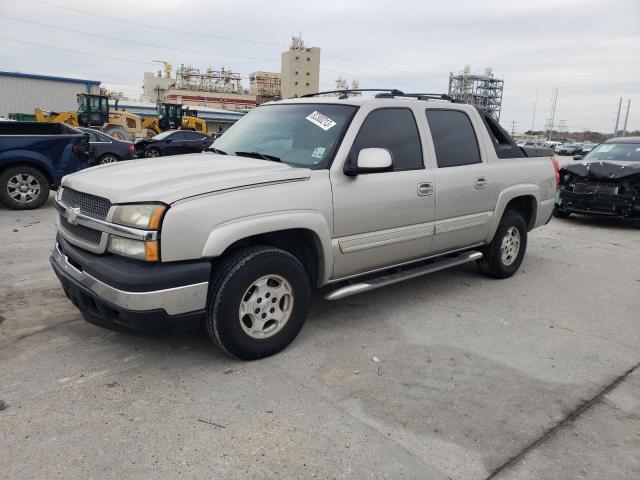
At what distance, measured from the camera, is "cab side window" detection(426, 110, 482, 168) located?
4.53m

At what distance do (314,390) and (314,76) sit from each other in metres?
110

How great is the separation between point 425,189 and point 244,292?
191cm

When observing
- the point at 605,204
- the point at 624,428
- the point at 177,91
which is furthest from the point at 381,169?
the point at 177,91

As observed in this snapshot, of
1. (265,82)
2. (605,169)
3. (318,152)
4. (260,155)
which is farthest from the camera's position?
(265,82)

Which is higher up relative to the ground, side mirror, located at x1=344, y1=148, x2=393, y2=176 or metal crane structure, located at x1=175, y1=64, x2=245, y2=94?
metal crane structure, located at x1=175, y1=64, x2=245, y2=94

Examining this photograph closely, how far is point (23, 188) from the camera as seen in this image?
29.3 feet

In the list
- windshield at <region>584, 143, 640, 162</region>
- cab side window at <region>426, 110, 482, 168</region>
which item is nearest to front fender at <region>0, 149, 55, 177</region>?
cab side window at <region>426, 110, 482, 168</region>

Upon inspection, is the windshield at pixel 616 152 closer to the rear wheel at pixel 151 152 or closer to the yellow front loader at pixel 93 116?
the rear wheel at pixel 151 152

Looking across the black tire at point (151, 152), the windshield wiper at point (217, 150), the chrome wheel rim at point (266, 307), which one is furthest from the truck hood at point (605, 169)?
the black tire at point (151, 152)

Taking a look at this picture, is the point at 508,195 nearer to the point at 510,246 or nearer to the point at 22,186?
the point at 510,246

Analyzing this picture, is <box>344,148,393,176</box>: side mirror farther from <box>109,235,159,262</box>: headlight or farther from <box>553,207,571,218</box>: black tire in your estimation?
<box>553,207,571,218</box>: black tire

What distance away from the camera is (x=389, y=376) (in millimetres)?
3344

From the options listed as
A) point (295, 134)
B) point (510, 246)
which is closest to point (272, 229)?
point (295, 134)

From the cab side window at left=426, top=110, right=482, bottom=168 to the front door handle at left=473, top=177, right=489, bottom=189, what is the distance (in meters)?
0.17
